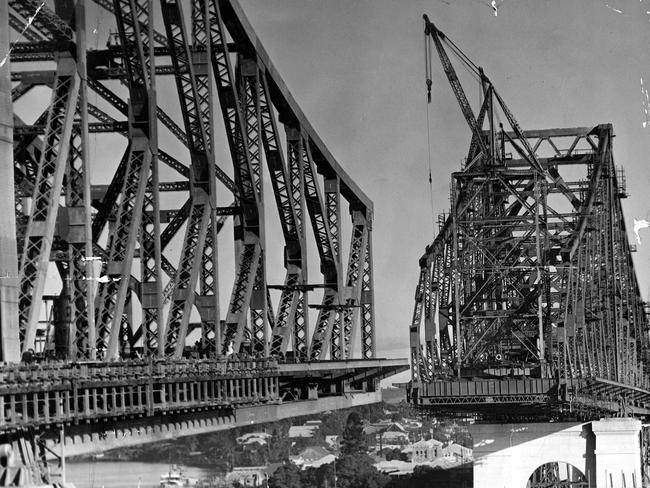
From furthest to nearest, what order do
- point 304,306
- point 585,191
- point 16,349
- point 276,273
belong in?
point 276,273
point 585,191
point 304,306
point 16,349

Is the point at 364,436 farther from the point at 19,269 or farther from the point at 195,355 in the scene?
the point at 19,269

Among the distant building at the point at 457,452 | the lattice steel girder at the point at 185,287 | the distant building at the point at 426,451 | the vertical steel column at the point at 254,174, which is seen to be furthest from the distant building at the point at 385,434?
the lattice steel girder at the point at 185,287

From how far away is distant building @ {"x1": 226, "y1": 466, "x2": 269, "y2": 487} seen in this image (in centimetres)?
11869

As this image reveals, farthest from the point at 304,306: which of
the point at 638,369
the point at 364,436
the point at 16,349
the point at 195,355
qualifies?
the point at 638,369

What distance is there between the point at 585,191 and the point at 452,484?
32.9 meters

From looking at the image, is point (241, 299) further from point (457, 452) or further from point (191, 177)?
point (457, 452)

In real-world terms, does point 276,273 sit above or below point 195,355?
above

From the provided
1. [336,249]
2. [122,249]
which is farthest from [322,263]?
[122,249]

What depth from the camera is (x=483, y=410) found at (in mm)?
117125

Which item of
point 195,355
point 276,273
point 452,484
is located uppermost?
point 276,273

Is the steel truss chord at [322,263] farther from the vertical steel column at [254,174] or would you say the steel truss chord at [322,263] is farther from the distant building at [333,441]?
the distant building at [333,441]

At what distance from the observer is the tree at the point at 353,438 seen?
→ 162 metres

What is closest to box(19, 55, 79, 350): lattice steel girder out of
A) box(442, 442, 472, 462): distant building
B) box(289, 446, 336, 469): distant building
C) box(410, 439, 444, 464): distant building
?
box(442, 442, 472, 462): distant building

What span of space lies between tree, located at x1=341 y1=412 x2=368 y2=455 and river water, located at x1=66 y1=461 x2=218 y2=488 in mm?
79437
